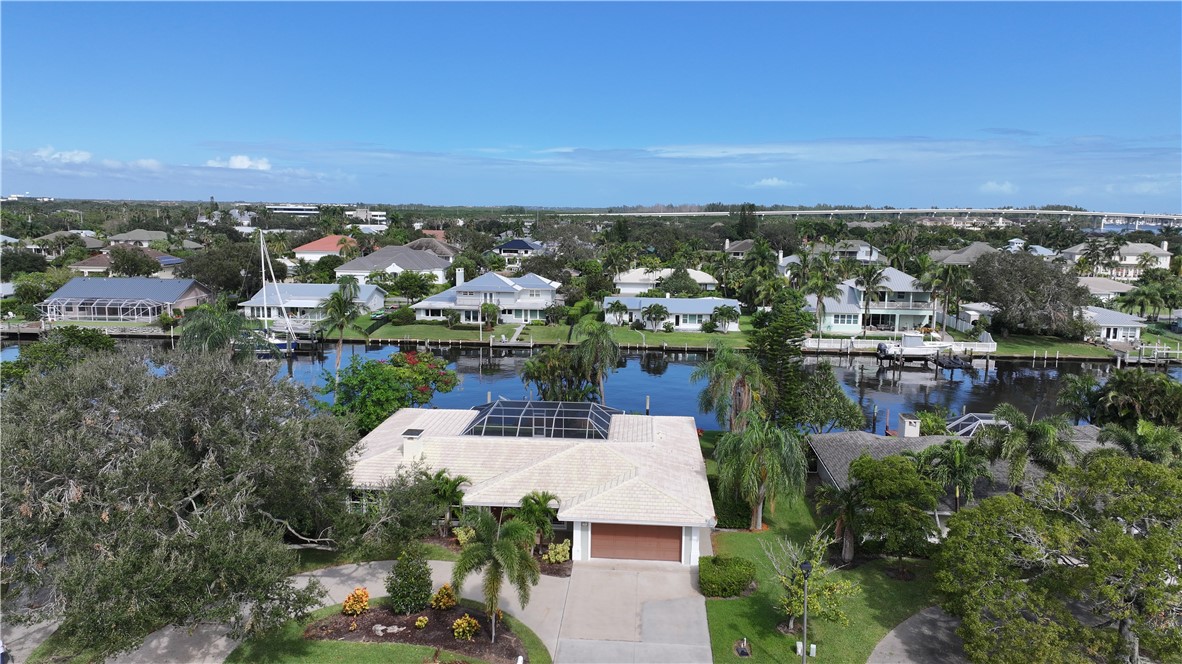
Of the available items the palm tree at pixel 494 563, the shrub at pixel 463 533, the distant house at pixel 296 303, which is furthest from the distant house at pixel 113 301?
the palm tree at pixel 494 563

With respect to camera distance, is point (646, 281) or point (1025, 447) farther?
point (646, 281)

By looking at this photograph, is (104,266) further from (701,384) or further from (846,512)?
(846,512)

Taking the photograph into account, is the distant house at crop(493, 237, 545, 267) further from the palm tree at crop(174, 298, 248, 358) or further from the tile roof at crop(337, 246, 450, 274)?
the palm tree at crop(174, 298, 248, 358)

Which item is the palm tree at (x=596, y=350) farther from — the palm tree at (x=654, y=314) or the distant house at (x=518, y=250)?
the distant house at (x=518, y=250)

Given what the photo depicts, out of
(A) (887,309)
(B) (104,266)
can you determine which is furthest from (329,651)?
(B) (104,266)

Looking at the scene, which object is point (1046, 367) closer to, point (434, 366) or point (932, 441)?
point (932, 441)

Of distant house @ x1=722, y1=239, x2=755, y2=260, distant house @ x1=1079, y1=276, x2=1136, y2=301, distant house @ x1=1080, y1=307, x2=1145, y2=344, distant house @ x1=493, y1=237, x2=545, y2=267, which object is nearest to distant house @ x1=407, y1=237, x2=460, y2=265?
distant house @ x1=493, y1=237, x2=545, y2=267
